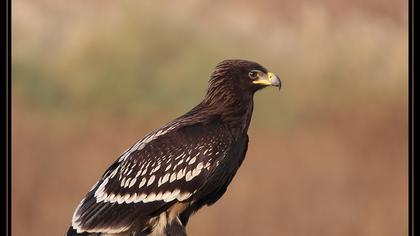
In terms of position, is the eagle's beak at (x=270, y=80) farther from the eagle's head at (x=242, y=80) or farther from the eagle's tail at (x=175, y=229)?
the eagle's tail at (x=175, y=229)

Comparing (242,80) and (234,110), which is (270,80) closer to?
(242,80)

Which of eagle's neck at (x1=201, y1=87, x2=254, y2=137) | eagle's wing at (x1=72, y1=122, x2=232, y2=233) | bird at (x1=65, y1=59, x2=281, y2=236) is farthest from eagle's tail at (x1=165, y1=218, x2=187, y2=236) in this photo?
eagle's neck at (x1=201, y1=87, x2=254, y2=137)

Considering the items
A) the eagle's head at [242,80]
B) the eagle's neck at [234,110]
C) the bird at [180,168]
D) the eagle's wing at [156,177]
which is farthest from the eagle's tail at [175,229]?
the eagle's head at [242,80]

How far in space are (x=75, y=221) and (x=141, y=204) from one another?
632mm

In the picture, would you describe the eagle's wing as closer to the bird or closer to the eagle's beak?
the bird

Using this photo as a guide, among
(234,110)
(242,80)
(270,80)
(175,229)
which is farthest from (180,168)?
(270,80)

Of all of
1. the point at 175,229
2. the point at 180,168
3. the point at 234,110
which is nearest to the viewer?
the point at 175,229

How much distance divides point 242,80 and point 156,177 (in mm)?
1216

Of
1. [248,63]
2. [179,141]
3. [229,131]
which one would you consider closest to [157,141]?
[179,141]

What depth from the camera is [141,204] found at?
22.8ft

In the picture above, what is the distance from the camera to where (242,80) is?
724 centimetres

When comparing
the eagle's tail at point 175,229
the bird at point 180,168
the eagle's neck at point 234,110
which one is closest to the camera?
the eagle's tail at point 175,229

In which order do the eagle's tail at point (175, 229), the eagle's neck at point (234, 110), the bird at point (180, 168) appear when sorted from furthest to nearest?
the eagle's neck at point (234, 110) → the bird at point (180, 168) → the eagle's tail at point (175, 229)

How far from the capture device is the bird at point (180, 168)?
689 centimetres
